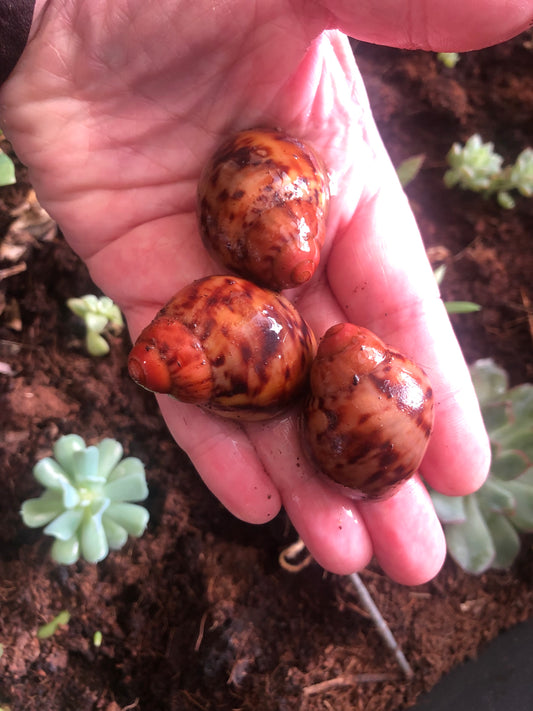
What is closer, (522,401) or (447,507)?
(447,507)

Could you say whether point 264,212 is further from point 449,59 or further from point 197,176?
point 449,59

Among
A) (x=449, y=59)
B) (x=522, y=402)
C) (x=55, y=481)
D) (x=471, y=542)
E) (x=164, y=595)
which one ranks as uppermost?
(x=449, y=59)

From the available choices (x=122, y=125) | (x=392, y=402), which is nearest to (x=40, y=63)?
(x=122, y=125)

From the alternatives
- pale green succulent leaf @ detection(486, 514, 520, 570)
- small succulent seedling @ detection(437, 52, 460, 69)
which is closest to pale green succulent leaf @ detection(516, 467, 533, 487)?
pale green succulent leaf @ detection(486, 514, 520, 570)

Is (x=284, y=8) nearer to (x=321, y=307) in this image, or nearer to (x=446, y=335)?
(x=321, y=307)

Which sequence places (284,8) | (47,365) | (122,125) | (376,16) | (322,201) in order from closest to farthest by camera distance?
(376,16) → (284,8) → (322,201) → (122,125) → (47,365)

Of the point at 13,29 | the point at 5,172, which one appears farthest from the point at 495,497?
the point at 13,29

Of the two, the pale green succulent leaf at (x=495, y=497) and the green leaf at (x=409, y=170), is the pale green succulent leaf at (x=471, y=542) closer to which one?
the pale green succulent leaf at (x=495, y=497)
